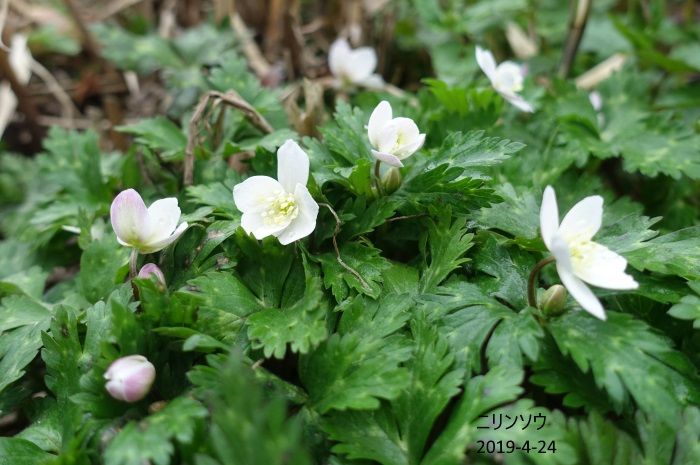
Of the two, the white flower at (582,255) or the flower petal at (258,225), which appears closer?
the white flower at (582,255)

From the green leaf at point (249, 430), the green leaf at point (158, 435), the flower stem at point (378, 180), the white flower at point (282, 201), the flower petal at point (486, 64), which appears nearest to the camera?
the green leaf at point (249, 430)

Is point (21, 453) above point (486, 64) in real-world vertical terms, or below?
below

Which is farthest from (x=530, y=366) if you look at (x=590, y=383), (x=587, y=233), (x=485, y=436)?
(x=587, y=233)

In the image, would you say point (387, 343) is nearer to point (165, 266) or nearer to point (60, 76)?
point (165, 266)

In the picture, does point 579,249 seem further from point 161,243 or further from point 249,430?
point 161,243

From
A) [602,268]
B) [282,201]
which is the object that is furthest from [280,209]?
[602,268]

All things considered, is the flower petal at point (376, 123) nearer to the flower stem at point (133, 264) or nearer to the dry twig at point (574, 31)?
the flower stem at point (133, 264)

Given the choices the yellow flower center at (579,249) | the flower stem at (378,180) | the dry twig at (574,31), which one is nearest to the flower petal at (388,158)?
the flower stem at (378,180)
